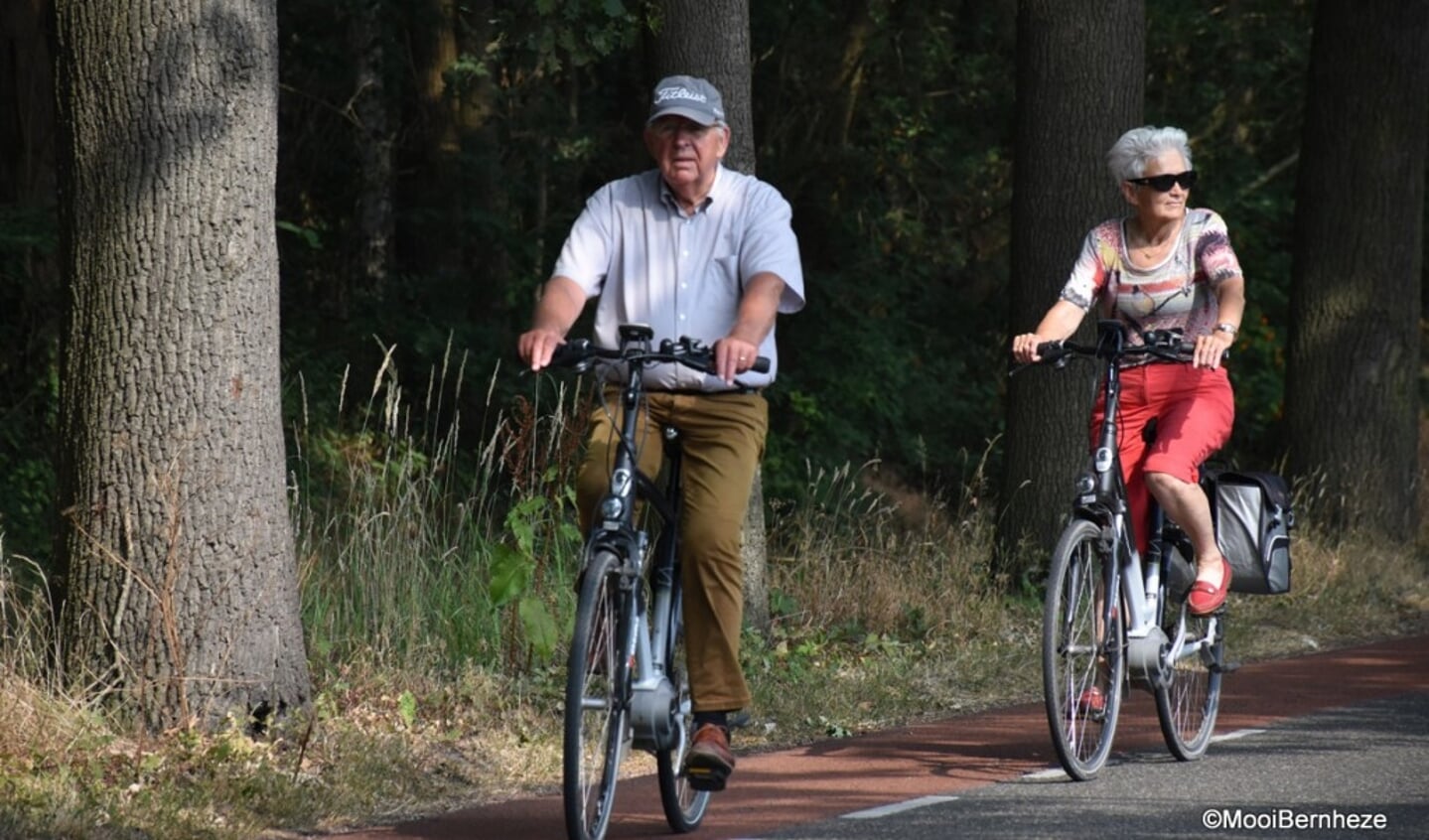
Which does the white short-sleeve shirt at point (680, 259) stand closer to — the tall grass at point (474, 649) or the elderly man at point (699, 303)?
the elderly man at point (699, 303)

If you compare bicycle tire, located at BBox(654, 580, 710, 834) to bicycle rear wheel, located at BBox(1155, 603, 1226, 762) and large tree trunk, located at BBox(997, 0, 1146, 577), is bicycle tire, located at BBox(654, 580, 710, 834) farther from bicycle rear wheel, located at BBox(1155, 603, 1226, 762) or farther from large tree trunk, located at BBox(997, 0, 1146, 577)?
large tree trunk, located at BBox(997, 0, 1146, 577)

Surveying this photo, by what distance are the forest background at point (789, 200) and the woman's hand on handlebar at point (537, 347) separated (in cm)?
771

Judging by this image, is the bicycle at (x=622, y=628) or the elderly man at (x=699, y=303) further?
the elderly man at (x=699, y=303)

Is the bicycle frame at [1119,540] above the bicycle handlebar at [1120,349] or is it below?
below

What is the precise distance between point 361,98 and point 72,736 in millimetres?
15305

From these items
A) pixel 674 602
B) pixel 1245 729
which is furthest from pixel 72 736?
pixel 1245 729

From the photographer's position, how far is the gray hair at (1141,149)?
8.02 metres

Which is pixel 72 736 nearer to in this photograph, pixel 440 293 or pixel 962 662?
pixel 962 662

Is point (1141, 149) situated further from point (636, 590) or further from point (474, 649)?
point (474, 649)

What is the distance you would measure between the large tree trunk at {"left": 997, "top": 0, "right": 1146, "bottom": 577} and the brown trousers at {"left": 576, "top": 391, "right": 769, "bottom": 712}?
6217 millimetres

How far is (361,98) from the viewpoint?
70.4 feet

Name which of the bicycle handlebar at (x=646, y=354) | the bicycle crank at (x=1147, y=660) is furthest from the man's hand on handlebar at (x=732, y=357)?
the bicycle crank at (x=1147, y=660)

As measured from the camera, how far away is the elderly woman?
313 inches

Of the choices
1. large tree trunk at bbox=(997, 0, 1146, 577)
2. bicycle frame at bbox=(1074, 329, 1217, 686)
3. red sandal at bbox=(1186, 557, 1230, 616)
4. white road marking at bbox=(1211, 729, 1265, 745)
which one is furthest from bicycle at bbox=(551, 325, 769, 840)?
large tree trunk at bbox=(997, 0, 1146, 577)
